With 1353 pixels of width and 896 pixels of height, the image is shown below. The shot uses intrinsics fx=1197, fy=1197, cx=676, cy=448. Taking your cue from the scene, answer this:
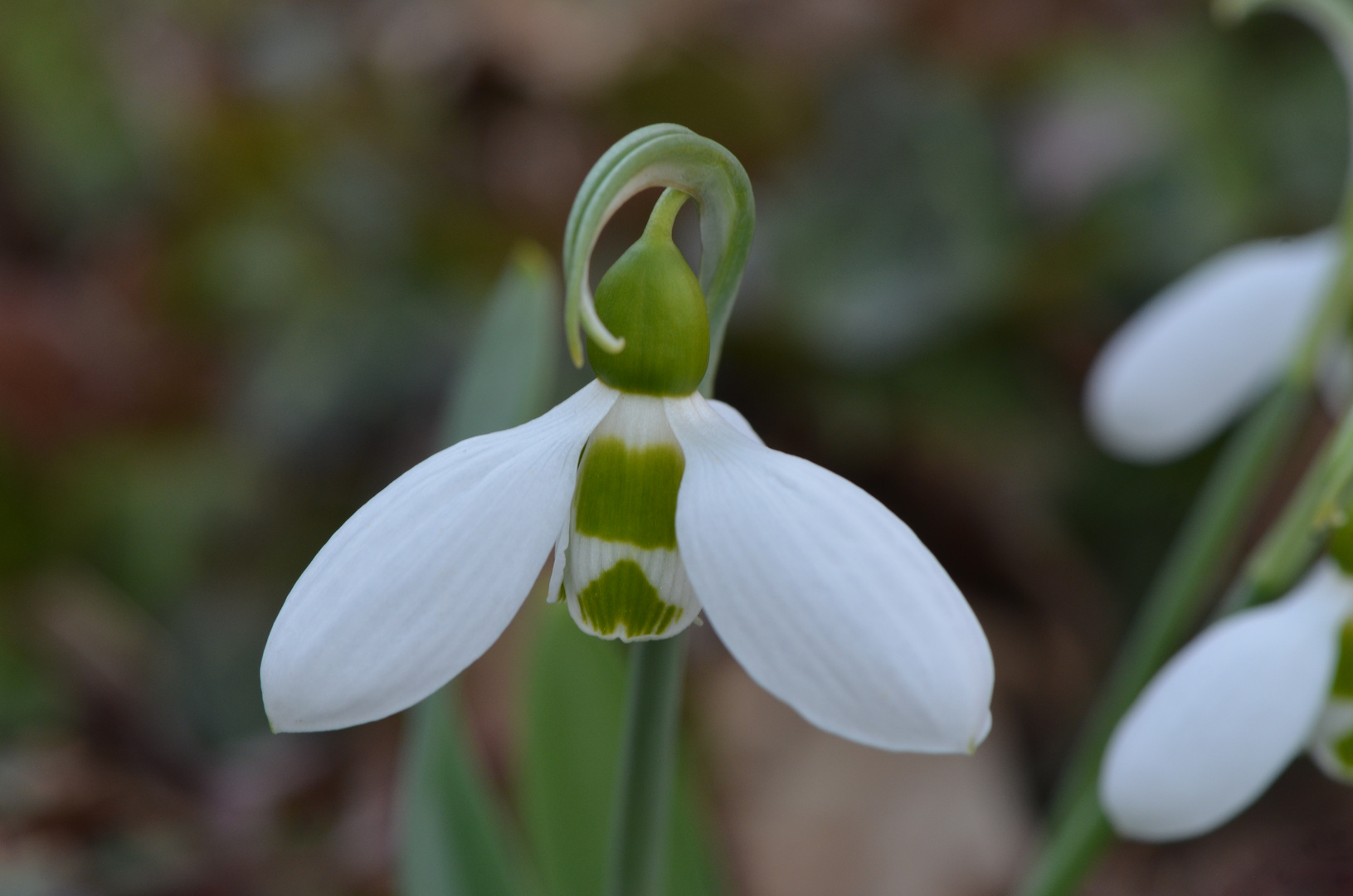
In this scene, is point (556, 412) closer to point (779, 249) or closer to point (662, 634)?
point (662, 634)

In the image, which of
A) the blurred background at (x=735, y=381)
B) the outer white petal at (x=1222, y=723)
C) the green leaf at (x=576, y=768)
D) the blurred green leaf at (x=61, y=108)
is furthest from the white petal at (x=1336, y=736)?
the blurred green leaf at (x=61, y=108)

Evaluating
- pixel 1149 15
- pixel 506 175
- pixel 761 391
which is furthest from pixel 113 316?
pixel 1149 15

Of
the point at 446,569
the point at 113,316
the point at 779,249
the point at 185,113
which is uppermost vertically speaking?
the point at 185,113

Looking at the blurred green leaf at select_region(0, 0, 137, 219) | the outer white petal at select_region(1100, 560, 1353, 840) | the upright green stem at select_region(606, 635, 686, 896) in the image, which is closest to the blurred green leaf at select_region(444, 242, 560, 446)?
the upright green stem at select_region(606, 635, 686, 896)

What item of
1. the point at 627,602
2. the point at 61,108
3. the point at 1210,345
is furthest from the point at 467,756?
the point at 61,108

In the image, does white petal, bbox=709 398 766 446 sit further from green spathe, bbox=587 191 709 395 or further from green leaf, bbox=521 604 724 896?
green leaf, bbox=521 604 724 896

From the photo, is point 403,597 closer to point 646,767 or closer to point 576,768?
point 646,767

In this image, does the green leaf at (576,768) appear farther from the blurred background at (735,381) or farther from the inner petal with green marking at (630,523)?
the blurred background at (735,381)

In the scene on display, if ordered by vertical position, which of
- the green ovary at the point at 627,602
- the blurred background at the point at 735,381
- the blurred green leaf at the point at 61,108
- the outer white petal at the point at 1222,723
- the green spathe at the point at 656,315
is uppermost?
the blurred green leaf at the point at 61,108
